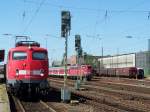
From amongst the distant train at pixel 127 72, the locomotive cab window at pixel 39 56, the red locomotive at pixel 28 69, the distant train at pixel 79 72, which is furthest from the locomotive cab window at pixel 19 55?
the distant train at pixel 127 72

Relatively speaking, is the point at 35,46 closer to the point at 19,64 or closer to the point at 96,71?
the point at 19,64

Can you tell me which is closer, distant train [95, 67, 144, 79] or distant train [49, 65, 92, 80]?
distant train [49, 65, 92, 80]

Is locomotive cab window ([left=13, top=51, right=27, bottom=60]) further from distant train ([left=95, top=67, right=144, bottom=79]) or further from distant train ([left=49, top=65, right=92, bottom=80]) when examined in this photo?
distant train ([left=95, top=67, right=144, bottom=79])

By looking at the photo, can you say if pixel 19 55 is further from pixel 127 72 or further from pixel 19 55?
pixel 127 72

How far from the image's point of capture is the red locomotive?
25.9 m

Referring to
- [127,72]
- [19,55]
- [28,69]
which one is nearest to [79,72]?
[127,72]

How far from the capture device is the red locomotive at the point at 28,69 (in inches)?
1019

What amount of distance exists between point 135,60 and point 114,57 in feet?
33.9

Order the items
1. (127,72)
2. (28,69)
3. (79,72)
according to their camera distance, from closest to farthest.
Result: (28,69) → (79,72) → (127,72)

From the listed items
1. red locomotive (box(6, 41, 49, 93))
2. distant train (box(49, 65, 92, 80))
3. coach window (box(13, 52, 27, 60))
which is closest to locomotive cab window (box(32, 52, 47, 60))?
red locomotive (box(6, 41, 49, 93))

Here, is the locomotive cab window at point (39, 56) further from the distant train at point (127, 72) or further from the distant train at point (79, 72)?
the distant train at point (127, 72)

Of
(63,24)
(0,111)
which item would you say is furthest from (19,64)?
(0,111)

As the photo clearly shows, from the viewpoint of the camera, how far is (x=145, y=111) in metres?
20.9

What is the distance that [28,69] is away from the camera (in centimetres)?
2608
